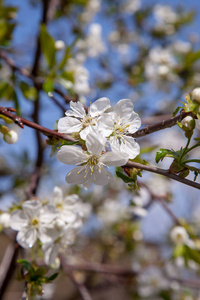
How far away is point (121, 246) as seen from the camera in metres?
2.91

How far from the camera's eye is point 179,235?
5.30 feet

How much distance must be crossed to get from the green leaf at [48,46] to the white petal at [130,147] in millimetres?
925

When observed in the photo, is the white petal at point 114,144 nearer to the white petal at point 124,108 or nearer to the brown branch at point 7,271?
the white petal at point 124,108

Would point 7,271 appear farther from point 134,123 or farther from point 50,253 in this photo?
point 134,123

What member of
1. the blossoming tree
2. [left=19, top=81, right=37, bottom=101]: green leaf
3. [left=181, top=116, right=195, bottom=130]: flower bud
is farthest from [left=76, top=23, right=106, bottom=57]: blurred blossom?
[left=181, top=116, right=195, bottom=130]: flower bud

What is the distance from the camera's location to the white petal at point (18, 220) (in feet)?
3.44

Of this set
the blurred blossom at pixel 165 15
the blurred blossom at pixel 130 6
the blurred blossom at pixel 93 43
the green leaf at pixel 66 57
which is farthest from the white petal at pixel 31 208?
the blurred blossom at pixel 130 6

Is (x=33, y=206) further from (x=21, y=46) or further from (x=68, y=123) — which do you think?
(x=21, y=46)

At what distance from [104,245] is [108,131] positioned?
2573 millimetres

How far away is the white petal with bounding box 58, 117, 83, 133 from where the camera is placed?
757 mm

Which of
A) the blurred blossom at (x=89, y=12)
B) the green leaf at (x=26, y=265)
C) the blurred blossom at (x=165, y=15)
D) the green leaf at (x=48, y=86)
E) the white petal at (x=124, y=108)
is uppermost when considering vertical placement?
the blurred blossom at (x=165, y=15)

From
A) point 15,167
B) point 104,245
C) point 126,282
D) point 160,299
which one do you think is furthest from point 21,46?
point 160,299

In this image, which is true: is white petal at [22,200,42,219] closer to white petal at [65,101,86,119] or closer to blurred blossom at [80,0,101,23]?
white petal at [65,101,86,119]

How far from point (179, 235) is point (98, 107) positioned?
110 cm
